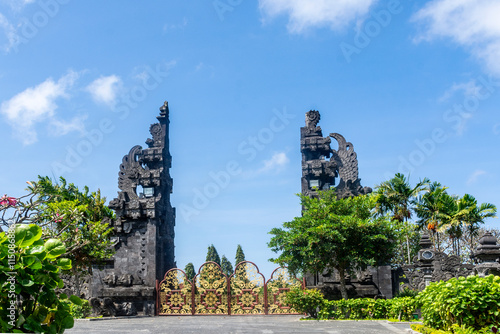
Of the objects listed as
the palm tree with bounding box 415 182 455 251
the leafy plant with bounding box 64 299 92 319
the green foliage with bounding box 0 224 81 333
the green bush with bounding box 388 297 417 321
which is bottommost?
the leafy plant with bounding box 64 299 92 319

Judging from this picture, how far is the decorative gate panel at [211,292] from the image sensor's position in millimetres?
22203

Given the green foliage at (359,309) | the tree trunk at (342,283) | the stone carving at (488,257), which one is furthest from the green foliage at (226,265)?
the stone carving at (488,257)

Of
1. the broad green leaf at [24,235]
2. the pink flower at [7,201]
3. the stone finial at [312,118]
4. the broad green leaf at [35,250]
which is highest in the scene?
the stone finial at [312,118]

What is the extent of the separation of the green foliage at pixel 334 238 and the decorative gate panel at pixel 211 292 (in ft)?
12.4

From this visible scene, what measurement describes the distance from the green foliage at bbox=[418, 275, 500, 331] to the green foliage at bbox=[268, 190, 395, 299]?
9.29 metres

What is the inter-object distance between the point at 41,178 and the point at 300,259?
18693mm

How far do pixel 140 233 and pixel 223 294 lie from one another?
5.11 m

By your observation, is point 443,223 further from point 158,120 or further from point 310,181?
point 158,120

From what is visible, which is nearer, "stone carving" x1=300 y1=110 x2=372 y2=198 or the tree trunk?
the tree trunk

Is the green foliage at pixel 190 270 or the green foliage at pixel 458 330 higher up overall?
the green foliage at pixel 190 270

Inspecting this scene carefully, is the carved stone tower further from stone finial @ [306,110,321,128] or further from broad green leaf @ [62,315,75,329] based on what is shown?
broad green leaf @ [62,315,75,329]

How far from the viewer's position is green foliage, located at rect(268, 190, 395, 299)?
738 inches

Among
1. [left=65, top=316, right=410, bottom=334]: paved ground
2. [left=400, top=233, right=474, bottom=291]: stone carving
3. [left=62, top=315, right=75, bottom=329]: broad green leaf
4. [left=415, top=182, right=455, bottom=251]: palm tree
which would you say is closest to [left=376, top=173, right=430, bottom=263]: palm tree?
[left=415, top=182, right=455, bottom=251]: palm tree

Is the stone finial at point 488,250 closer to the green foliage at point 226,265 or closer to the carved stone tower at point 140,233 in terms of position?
the carved stone tower at point 140,233
